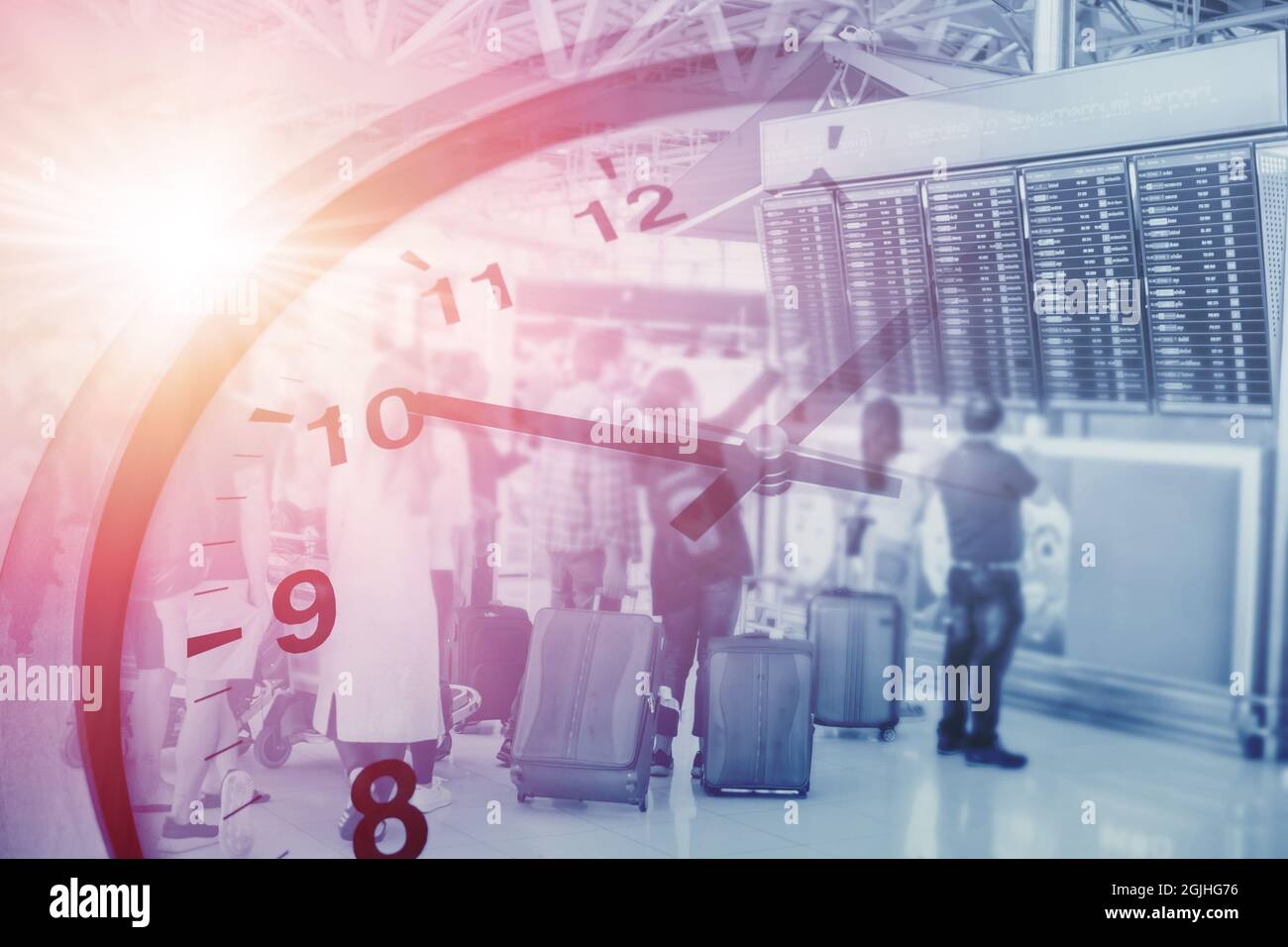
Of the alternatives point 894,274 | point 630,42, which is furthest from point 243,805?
point 630,42

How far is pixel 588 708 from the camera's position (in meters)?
3.10

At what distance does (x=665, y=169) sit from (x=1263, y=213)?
1.51m

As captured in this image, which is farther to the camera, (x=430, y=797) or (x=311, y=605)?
(x=430, y=797)

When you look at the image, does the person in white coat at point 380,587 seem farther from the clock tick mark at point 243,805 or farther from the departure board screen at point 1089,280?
the departure board screen at point 1089,280

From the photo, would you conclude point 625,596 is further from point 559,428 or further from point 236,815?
point 236,815

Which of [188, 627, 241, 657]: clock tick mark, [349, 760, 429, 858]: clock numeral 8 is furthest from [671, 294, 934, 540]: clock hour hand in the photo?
[188, 627, 241, 657]: clock tick mark

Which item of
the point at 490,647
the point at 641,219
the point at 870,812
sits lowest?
the point at 870,812

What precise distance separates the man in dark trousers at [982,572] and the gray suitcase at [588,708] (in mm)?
1164

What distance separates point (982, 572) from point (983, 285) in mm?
1018
